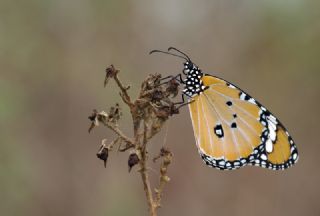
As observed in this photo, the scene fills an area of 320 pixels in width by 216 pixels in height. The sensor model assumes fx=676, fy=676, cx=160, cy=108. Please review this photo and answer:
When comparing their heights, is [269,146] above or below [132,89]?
below

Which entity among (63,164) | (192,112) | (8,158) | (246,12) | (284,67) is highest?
(246,12)

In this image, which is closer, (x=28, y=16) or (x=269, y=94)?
(x=28, y=16)

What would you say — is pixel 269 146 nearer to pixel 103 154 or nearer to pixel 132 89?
pixel 103 154

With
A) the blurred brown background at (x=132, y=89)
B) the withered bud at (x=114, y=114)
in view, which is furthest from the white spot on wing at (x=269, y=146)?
the blurred brown background at (x=132, y=89)

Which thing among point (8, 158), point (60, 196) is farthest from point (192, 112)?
point (60, 196)

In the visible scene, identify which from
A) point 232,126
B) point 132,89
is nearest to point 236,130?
point 232,126

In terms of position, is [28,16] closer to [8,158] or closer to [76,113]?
[76,113]
